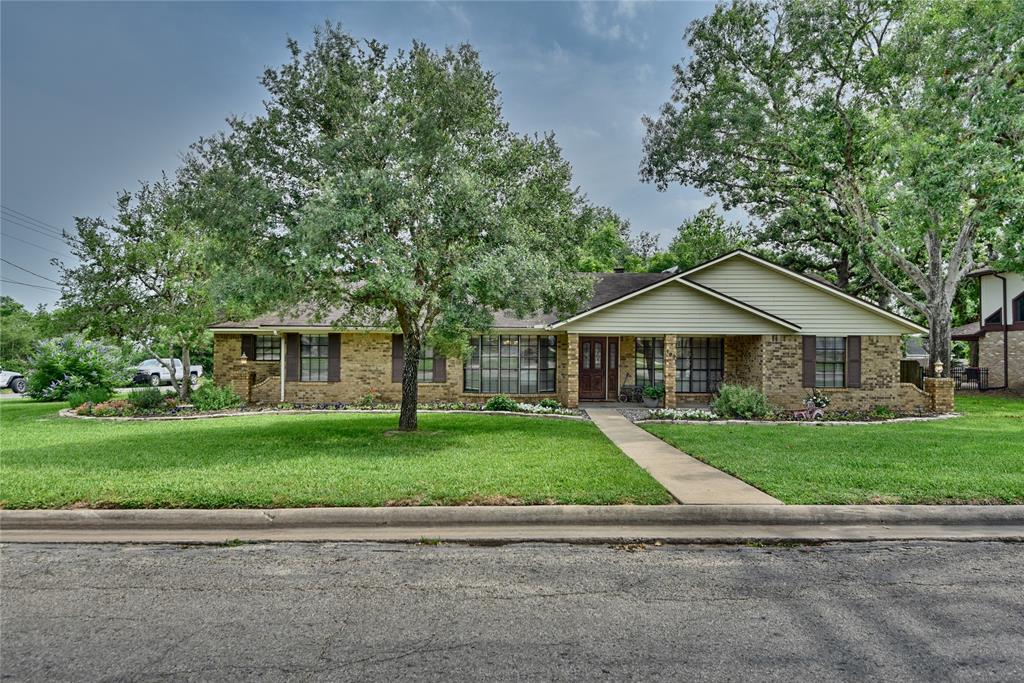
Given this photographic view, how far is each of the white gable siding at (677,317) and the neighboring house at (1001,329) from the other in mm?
→ 15687

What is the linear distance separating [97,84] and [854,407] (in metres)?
24.3

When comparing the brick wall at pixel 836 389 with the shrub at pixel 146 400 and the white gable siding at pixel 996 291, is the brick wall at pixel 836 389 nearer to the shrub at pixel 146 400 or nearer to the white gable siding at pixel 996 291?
the white gable siding at pixel 996 291

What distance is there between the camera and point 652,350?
1794cm

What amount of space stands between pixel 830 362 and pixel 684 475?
469 inches

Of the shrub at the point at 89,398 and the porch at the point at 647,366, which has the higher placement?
the porch at the point at 647,366

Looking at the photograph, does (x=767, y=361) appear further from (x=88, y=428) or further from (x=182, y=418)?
(x=88, y=428)

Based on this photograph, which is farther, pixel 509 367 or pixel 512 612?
pixel 509 367

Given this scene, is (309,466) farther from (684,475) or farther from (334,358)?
(334,358)

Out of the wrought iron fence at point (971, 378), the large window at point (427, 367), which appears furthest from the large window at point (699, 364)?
the wrought iron fence at point (971, 378)

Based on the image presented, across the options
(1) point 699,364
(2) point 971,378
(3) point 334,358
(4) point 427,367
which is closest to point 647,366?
(1) point 699,364

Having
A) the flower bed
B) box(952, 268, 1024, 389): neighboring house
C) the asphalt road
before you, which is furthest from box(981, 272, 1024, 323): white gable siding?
the asphalt road

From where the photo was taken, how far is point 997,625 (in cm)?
347

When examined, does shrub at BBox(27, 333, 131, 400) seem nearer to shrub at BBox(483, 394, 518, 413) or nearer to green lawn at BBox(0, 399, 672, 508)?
green lawn at BBox(0, 399, 672, 508)

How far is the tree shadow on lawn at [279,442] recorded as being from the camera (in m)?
8.23
